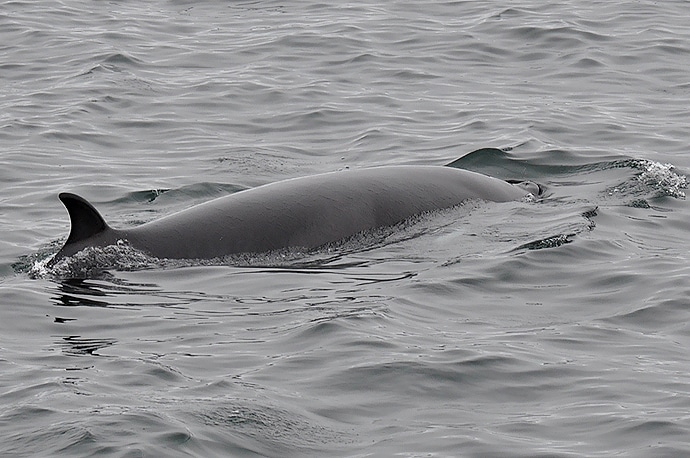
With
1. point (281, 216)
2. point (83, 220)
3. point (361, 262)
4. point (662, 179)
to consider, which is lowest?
point (662, 179)

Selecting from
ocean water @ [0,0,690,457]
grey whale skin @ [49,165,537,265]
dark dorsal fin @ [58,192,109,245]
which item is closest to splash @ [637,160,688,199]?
ocean water @ [0,0,690,457]

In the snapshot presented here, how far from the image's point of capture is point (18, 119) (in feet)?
57.5

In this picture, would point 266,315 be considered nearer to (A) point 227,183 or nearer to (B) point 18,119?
(A) point 227,183

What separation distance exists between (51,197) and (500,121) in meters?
5.99

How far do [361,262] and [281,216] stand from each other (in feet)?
2.57

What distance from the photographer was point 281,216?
11.1 m

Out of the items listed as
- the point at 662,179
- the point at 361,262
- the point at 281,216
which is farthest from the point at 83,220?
the point at 662,179

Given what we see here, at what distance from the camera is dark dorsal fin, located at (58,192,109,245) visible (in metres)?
10.1

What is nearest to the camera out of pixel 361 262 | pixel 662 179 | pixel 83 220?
pixel 83 220

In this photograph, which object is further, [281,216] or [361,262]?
[281,216]

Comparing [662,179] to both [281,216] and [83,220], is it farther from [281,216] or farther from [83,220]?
[83,220]

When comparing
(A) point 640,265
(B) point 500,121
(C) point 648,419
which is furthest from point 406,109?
(C) point 648,419

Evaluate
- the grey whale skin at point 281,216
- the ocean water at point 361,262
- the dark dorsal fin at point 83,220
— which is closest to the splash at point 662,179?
the ocean water at point 361,262

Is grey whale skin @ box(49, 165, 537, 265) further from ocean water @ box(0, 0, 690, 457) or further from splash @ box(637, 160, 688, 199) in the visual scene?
splash @ box(637, 160, 688, 199)
